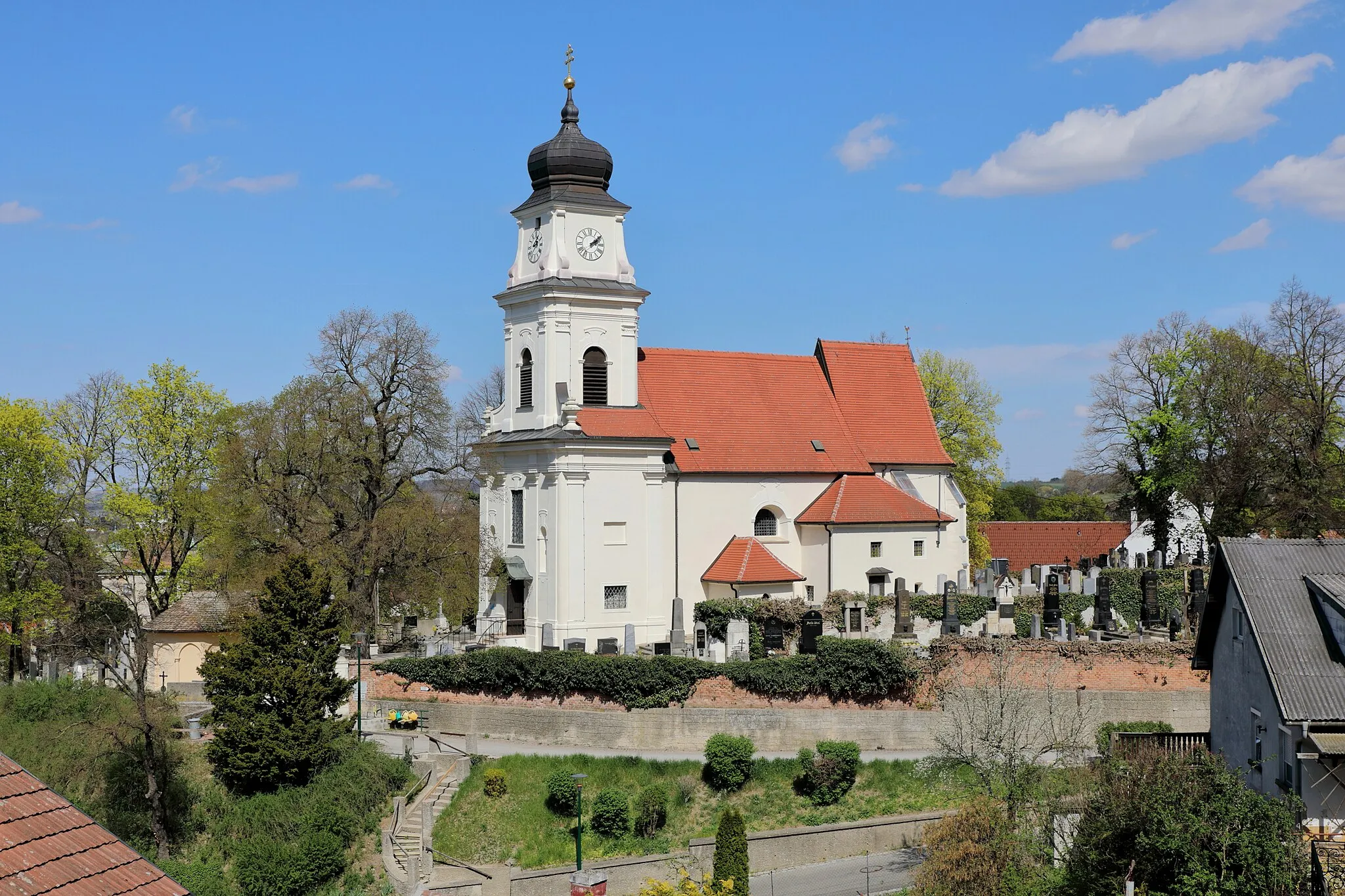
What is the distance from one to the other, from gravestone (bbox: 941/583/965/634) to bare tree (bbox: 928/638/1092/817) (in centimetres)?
417

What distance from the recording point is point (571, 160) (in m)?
40.8

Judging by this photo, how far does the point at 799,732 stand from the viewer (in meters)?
31.1

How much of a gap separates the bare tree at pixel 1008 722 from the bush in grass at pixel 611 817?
615cm

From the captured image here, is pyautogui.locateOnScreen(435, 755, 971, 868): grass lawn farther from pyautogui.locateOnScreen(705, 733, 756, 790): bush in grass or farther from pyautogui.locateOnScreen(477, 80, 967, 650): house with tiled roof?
pyautogui.locateOnScreen(477, 80, 967, 650): house with tiled roof

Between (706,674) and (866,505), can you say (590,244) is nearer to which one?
(866,505)

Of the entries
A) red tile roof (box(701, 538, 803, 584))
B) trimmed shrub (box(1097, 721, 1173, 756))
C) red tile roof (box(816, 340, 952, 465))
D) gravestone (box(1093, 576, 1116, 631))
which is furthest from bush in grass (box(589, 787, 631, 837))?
red tile roof (box(816, 340, 952, 465))

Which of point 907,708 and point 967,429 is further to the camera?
point 967,429

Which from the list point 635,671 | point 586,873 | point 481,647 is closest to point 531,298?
point 481,647

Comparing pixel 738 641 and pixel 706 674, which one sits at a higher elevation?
pixel 738 641

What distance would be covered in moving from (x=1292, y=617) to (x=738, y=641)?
53.3ft

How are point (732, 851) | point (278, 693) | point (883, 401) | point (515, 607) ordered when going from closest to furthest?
point (732, 851), point (278, 693), point (515, 607), point (883, 401)

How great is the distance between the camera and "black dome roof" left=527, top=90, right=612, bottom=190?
1610 inches

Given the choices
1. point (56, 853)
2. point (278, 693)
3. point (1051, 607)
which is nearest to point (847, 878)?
point (278, 693)

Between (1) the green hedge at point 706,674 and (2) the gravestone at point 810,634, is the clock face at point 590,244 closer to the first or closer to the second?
(2) the gravestone at point 810,634
